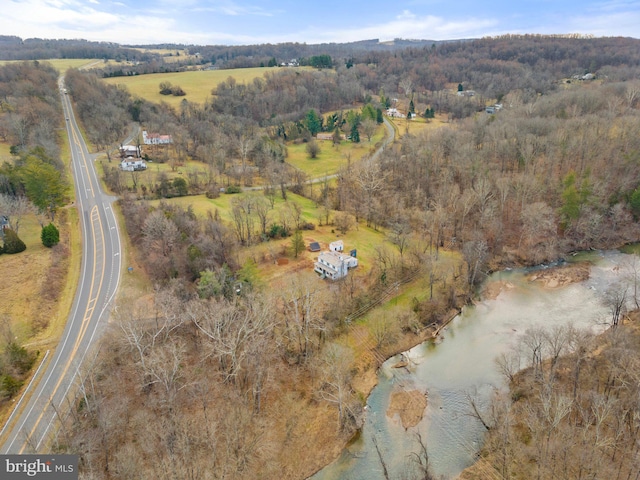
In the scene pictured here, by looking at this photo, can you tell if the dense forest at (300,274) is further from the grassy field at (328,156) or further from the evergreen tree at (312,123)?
the grassy field at (328,156)

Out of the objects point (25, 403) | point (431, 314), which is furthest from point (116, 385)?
point (431, 314)

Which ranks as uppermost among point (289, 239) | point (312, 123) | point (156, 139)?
point (312, 123)

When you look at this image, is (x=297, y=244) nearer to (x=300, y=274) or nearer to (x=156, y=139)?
(x=300, y=274)

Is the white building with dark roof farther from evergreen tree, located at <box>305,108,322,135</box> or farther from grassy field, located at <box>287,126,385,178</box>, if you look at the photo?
evergreen tree, located at <box>305,108,322,135</box>

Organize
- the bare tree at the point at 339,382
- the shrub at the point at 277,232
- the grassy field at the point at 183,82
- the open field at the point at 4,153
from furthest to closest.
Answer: the grassy field at the point at 183,82 → the open field at the point at 4,153 → the shrub at the point at 277,232 → the bare tree at the point at 339,382

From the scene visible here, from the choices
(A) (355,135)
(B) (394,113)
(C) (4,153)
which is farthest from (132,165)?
(B) (394,113)

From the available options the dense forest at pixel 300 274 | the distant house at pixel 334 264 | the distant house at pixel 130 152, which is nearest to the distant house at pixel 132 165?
the distant house at pixel 130 152

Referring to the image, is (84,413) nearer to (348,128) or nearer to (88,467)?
(88,467)
